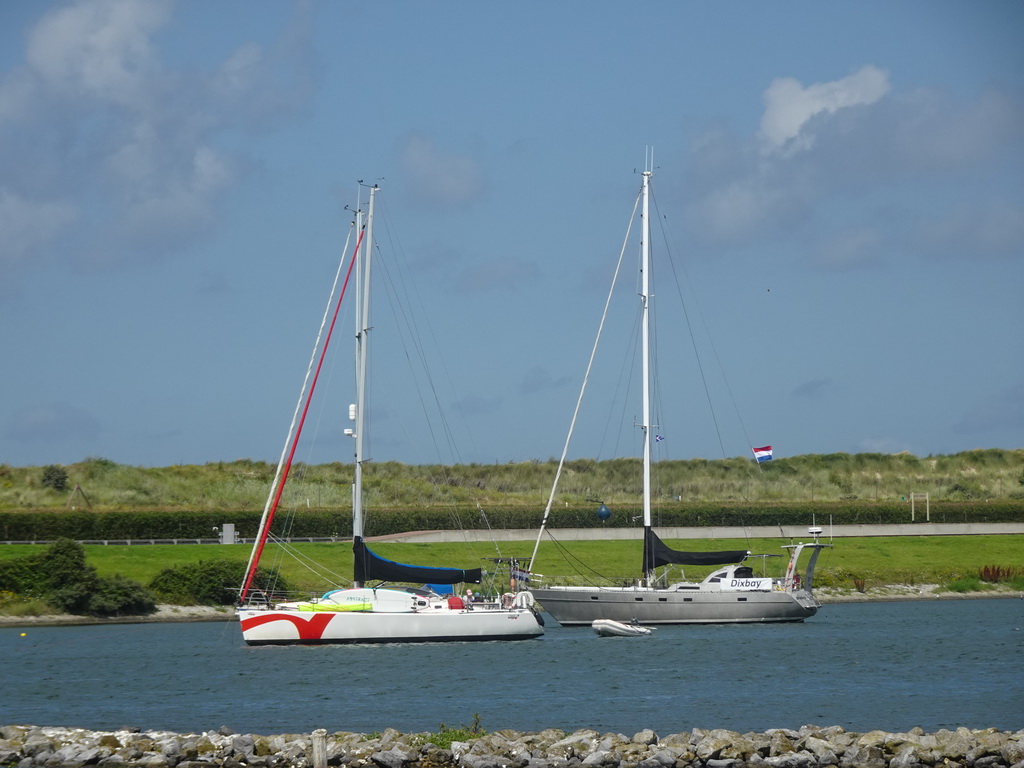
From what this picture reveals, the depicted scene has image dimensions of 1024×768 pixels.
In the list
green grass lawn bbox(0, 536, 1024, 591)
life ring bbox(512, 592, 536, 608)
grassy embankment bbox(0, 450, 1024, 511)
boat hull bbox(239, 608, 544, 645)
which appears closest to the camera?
boat hull bbox(239, 608, 544, 645)

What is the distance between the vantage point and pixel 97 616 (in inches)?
1857

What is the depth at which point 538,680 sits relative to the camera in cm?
3161

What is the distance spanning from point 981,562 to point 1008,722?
40.4 metres

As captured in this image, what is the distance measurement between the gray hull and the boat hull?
667 cm

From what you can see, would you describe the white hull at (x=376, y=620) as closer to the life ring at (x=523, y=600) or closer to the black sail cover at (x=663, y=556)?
the life ring at (x=523, y=600)

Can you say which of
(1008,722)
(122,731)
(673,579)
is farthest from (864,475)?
(122,731)

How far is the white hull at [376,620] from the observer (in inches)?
1534

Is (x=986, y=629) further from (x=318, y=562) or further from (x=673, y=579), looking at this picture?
(x=318, y=562)

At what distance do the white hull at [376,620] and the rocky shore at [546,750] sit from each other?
16.9 metres

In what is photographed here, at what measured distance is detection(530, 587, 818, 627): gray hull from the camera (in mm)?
45594

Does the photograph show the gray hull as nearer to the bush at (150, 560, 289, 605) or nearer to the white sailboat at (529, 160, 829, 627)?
the white sailboat at (529, 160, 829, 627)

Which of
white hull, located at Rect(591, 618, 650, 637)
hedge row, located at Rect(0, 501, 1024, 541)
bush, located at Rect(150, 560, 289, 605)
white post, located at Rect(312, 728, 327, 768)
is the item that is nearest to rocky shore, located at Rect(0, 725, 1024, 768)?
white post, located at Rect(312, 728, 327, 768)

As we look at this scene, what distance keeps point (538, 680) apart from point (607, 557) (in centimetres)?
2973

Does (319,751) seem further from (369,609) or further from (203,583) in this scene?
(203,583)
